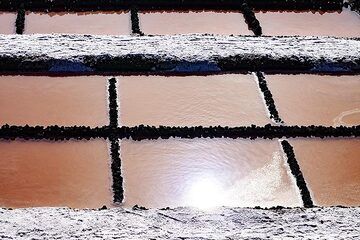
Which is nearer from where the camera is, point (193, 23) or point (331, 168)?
point (331, 168)

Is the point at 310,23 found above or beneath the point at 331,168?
above

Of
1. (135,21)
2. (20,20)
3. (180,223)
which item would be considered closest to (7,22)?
(20,20)

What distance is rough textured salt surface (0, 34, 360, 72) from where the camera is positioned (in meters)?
1.15

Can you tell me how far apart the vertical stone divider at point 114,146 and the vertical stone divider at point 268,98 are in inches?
11.1

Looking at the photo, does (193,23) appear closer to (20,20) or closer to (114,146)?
(20,20)

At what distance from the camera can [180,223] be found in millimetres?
785

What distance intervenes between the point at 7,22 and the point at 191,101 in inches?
19.6

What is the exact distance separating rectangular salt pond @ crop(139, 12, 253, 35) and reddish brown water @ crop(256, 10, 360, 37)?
0.06 m

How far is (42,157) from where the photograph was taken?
3.23 feet

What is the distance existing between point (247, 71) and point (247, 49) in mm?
58

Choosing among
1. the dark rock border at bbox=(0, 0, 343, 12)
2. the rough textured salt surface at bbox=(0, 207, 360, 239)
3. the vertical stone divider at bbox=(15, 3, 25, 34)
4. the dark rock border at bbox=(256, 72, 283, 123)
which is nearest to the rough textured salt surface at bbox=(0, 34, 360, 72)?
the dark rock border at bbox=(256, 72, 283, 123)

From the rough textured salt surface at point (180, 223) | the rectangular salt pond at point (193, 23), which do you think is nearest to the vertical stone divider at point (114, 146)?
the rough textured salt surface at point (180, 223)

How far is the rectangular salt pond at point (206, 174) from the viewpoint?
0.93 m

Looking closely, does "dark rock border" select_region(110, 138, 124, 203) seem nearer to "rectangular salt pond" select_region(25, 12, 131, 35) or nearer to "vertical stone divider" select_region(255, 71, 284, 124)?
"vertical stone divider" select_region(255, 71, 284, 124)
